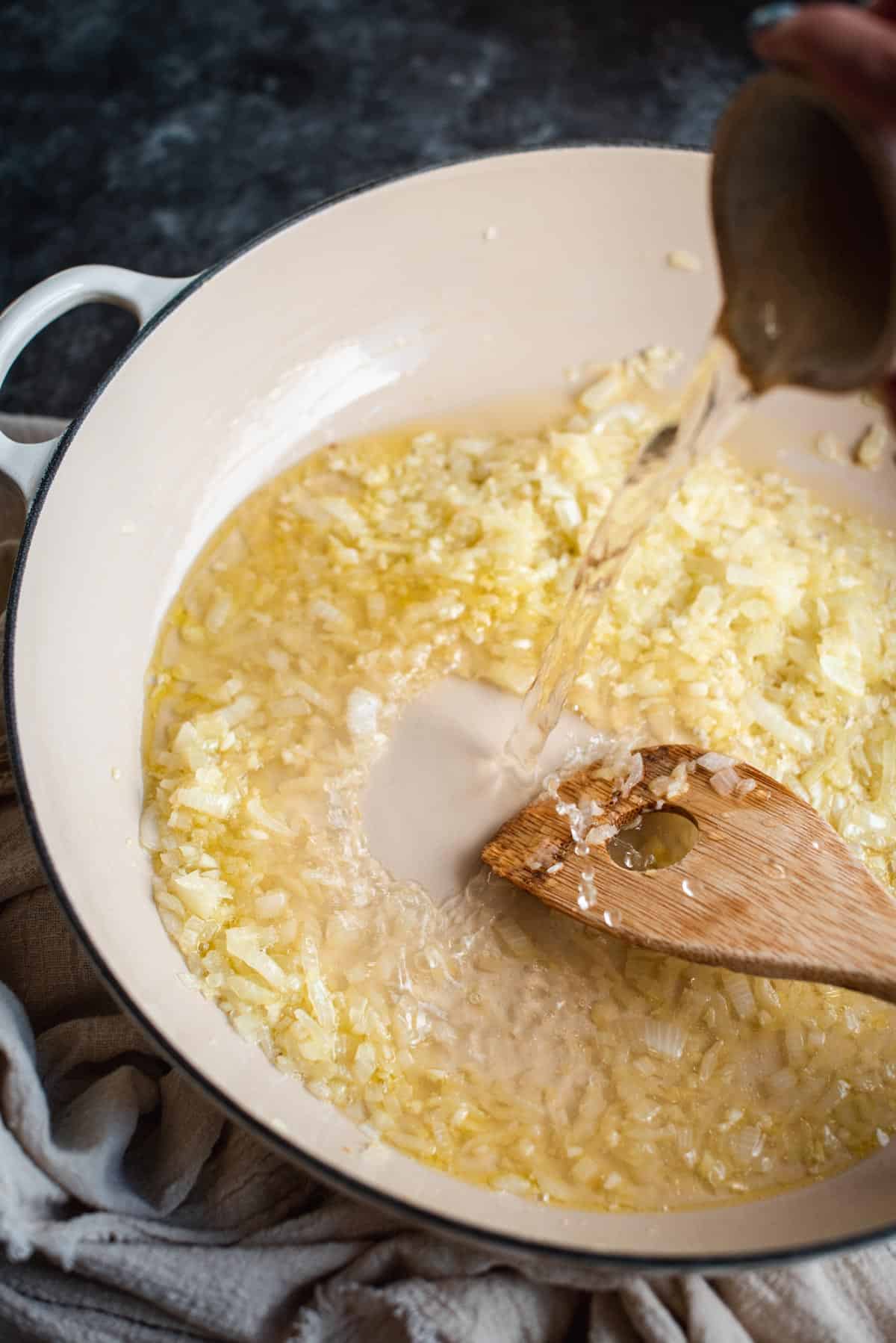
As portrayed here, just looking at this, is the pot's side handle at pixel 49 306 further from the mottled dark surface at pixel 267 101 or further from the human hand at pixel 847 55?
the human hand at pixel 847 55

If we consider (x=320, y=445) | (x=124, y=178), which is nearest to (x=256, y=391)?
(x=320, y=445)

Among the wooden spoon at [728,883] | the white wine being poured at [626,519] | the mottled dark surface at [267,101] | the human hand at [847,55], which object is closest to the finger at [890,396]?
the white wine being poured at [626,519]

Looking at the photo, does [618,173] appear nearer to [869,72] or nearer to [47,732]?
[869,72]

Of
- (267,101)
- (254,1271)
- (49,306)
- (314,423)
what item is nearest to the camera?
(254,1271)

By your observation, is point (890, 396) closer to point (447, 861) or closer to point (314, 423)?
point (447, 861)

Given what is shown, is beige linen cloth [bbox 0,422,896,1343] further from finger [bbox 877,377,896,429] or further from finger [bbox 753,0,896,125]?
finger [bbox 753,0,896,125]

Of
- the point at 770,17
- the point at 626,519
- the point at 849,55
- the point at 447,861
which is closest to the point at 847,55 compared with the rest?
the point at 849,55

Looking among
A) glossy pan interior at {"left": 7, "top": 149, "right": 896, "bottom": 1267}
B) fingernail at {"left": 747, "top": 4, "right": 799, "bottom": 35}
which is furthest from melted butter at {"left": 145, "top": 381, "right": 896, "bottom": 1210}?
fingernail at {"left": 747, "top": 4, "right": 799, "bottom": 35}
